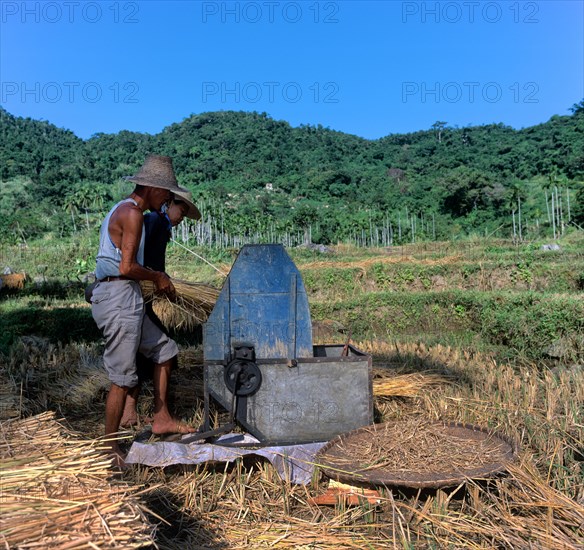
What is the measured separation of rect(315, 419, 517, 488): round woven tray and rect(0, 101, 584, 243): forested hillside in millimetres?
34442

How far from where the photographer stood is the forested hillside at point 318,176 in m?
46.9

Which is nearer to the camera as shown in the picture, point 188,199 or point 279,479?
point 279,479

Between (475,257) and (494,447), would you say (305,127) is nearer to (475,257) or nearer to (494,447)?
(475,257)

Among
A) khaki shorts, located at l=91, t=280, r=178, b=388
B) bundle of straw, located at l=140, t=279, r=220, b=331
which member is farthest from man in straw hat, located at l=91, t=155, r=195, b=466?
bundle of straw, located at l=140, t=279, r=220, b=331

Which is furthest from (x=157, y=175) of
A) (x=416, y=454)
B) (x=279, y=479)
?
(x=416, y=454)

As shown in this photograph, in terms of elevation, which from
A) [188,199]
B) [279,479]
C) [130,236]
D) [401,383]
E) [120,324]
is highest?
[188,199]

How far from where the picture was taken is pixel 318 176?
70000 mm

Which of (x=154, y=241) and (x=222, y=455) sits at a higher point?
(x=154, y=241)

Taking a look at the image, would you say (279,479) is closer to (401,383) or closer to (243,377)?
(243,377)

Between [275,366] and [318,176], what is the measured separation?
223 feet

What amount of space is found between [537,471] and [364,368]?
1.06 meters

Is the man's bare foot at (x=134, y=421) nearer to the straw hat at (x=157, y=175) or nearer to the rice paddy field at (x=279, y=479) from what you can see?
the rice paddy field at (x=279, y=479)

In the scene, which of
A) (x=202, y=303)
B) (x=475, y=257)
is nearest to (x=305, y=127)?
(x=475, y=257)

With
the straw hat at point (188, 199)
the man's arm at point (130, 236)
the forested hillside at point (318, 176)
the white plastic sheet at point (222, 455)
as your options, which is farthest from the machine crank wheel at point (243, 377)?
the forested hillside at point (318, 176)
